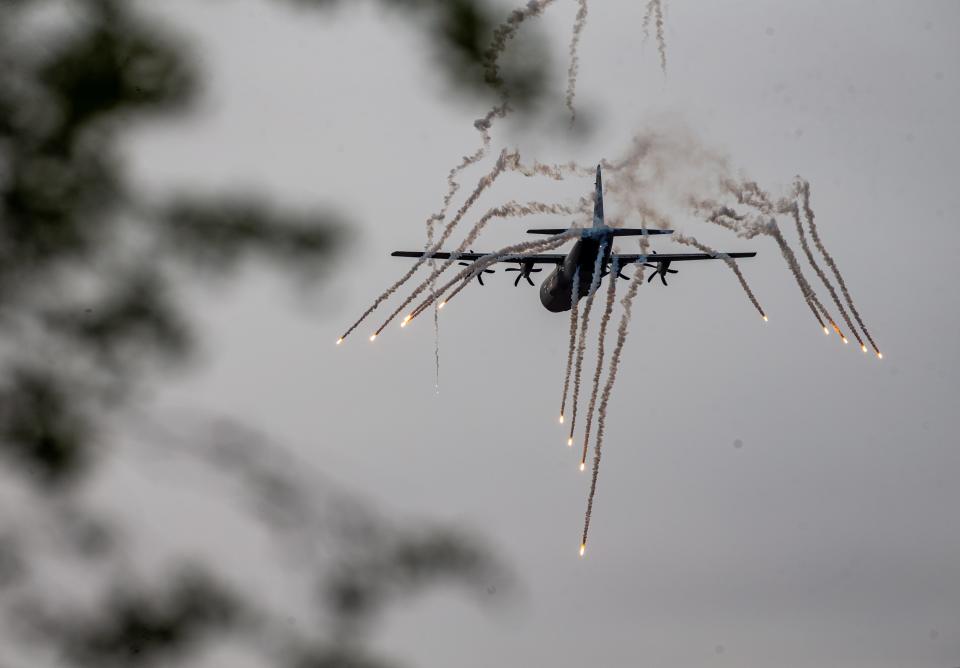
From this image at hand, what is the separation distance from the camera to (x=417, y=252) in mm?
59781

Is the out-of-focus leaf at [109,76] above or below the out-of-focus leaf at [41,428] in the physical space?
above

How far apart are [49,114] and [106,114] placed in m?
0.45

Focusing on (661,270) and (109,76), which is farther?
(661,270)

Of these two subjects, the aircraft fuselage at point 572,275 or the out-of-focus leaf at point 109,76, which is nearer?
the out-of-focus leaf at point 109,76

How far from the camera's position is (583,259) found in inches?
1950

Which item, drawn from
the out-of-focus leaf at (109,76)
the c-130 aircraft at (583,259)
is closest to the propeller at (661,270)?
the c-130 aircraft at (583,259)

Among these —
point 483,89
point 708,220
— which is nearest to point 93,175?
point 483,89

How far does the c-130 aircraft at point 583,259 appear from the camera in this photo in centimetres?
4791

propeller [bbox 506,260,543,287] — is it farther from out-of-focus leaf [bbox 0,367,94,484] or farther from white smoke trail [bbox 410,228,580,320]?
out-of-focus leaf [bbox 0,367,94,484]

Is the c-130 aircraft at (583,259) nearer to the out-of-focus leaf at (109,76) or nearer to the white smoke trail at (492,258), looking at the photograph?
the white smoke trail at (492,258)

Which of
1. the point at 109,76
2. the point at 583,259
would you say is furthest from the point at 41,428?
the point at 583,259

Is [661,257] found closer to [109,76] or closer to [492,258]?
[492,258]

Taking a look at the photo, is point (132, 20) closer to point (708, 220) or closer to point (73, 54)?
point (73, 54)

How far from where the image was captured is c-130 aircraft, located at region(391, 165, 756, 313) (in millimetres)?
47906
